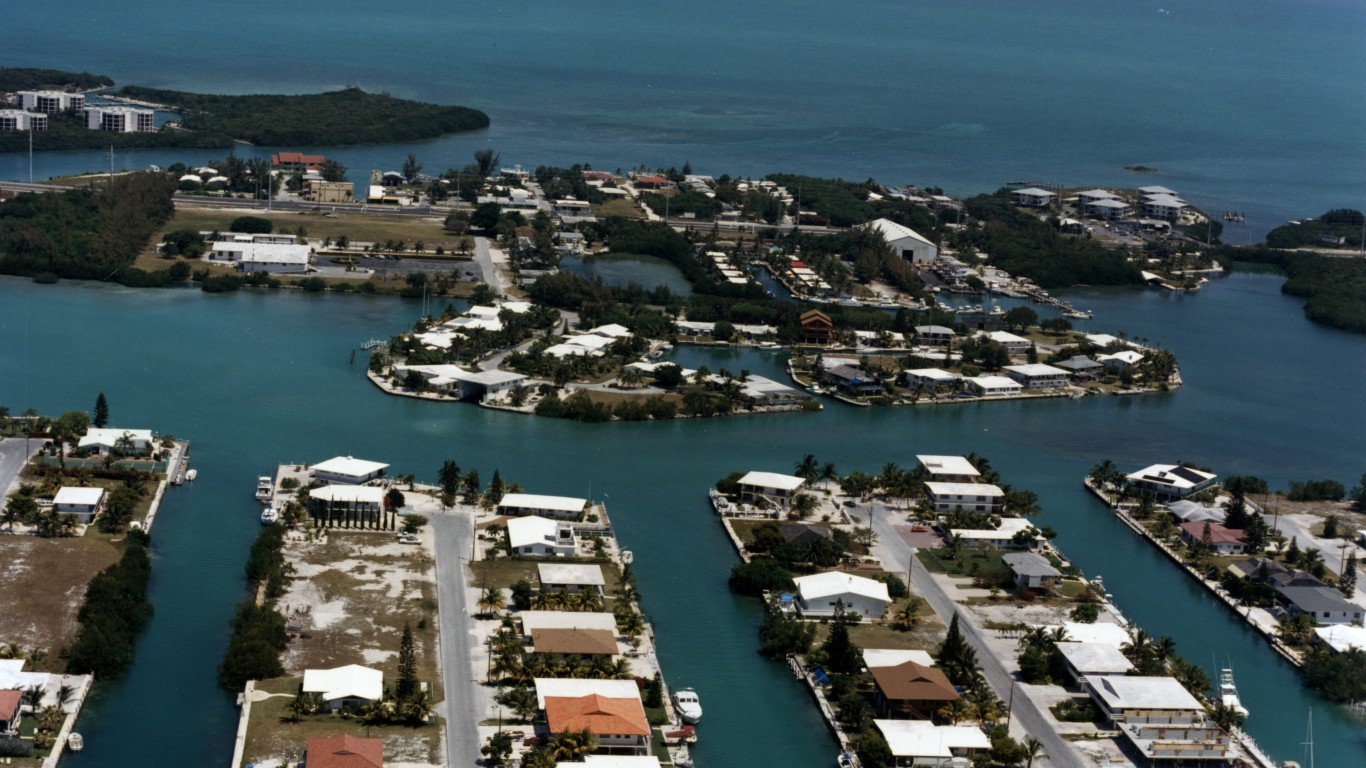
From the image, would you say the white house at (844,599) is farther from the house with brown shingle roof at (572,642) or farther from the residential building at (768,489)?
the residential building at (768,489)

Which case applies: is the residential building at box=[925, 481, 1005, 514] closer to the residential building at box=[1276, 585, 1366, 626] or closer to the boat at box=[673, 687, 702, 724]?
the residential building at box=[1276, 585, 1366, 626]

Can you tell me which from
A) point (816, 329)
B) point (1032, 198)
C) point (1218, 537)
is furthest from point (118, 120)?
point (1218, 537)

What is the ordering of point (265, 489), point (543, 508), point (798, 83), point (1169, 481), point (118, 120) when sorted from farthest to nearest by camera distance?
point (798, 83) < point (118, 120) < point (1169, 481) < point (265, 489) < point (543, 508)

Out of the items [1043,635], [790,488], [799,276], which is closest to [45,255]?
[799,276]

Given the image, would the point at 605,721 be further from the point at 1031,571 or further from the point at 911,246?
the point at 911,246

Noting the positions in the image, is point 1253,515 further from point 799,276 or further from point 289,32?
point 289,32

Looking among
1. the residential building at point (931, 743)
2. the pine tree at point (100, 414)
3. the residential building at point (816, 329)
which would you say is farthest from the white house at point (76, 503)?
the residential building at point (816, 329)

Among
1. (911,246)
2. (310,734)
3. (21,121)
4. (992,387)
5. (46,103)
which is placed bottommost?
(310,734)
